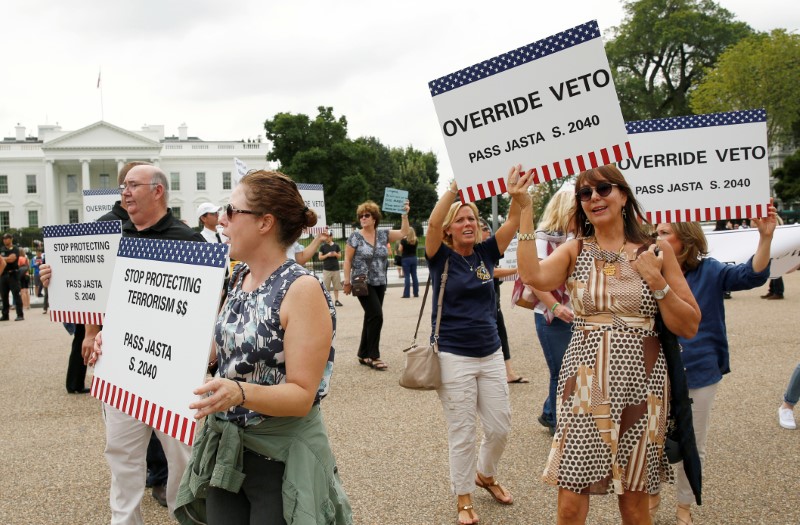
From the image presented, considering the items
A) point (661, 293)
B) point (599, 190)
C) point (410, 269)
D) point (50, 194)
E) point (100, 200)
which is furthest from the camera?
point (50, 194)

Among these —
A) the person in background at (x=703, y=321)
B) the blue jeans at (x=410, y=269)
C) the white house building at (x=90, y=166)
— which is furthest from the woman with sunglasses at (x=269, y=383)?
the white house building at (x=90, y=166)

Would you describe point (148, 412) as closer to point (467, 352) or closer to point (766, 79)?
point (467, 352)

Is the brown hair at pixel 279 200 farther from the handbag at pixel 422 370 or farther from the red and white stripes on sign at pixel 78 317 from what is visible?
the red and white stripes on sign at pixel 78 317

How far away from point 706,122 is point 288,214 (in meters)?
2.82

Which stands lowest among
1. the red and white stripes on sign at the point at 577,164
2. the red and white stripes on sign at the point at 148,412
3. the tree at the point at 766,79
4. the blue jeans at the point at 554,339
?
the blue jeans at the point at 554,339

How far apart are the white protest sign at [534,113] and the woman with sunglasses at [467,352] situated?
2.19 ft

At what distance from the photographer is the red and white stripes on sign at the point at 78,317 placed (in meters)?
3.88

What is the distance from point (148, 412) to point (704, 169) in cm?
334

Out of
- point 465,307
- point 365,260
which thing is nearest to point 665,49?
point 365,260

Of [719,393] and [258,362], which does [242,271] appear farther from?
[719,393]

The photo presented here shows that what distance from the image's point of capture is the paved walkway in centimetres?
423

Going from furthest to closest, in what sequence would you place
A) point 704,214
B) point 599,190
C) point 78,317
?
point 704,214, point 78,317, point 599,190

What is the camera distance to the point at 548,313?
518 centimetres

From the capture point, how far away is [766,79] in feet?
131
